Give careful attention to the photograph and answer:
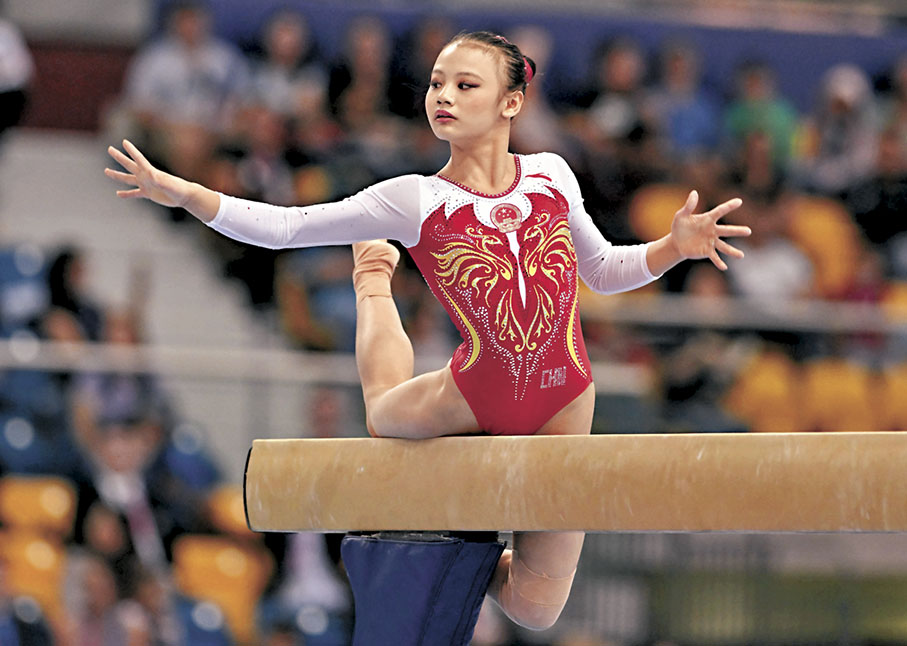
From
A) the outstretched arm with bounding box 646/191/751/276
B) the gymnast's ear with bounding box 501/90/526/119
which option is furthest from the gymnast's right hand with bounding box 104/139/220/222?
the outstretched arm with bounding box 646/191/751/276

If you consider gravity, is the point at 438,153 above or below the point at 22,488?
above

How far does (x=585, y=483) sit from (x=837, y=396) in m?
4.52

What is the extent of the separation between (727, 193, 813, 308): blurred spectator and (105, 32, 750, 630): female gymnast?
15.0ft

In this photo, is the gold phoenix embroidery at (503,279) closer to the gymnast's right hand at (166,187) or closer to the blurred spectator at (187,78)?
the gymnast's right hand at (166,187)

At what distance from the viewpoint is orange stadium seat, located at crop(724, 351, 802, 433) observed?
7020mm

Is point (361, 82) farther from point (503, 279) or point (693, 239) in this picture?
point (503, 279)

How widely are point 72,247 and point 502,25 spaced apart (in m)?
3.49

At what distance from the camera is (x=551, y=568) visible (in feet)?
10.8

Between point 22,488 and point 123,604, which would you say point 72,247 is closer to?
point 22,488

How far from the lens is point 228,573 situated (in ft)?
20.4

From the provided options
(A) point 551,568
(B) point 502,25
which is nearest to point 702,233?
(A) point 551,568

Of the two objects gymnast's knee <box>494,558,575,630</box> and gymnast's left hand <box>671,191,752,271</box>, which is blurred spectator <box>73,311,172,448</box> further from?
gymnast's left hand <box>671,191,752,271</box>

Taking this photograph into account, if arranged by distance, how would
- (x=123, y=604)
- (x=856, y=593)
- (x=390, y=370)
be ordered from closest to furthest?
(x=390, y=370)
(x=123, y=604)
(x=856, y=593)

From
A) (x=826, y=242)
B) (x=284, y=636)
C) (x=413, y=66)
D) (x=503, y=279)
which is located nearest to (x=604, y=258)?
(x=503, y=279)
